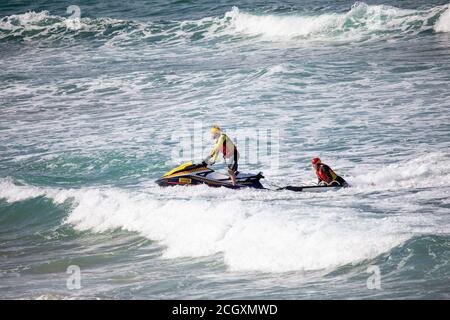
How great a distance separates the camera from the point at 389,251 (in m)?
13.0

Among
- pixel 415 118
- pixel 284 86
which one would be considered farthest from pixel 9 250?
pixel 284 86

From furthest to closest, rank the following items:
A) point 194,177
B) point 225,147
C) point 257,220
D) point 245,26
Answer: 1. point 245,26
2. point 194,177
3. point 225,147
4. point 257,220

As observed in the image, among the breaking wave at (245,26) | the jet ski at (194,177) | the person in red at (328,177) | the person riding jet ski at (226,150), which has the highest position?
the breaking wave at (245,26)

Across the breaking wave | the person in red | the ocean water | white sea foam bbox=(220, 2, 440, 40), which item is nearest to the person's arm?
the person in red

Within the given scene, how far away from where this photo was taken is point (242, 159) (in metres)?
22.5

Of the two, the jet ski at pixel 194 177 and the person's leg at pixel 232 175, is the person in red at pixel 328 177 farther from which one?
the jet ski at pixel 194 177

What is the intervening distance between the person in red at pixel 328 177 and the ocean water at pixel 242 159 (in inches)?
12.6

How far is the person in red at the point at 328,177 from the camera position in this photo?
1809cm

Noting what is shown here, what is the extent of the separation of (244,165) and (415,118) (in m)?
6.09

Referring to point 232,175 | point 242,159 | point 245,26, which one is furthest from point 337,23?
point 232,175

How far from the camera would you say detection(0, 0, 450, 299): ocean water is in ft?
43.8

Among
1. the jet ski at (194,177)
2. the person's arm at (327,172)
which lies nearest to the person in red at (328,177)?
the person's arm at (327,172)

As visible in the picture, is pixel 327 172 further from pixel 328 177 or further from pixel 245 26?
pixel 245 26

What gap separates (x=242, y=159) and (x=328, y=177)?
4883 millimetres
